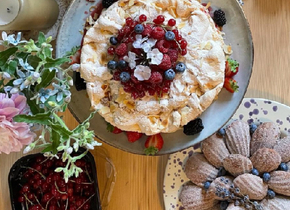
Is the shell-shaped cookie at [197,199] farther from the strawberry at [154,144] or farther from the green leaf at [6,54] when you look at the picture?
the green leaf at [6,54]

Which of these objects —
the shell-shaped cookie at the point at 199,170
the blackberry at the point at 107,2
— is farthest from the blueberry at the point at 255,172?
the blackberry at the point at 107,2

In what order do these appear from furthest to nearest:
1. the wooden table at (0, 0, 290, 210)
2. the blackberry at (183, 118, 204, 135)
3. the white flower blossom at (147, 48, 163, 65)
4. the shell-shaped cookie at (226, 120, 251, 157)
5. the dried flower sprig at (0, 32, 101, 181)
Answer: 1. the wooden table at (0, 0, 290, 210)
2. the shell-shaped cookie at (226, 120, 251, 157)
3. the blackberry at (183, 118, 204, 135)
4. the white flower blossom at (147, 48, 163, 65)
5. the dried flower sprig at (0, 32, 101, 181)

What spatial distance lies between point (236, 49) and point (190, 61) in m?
0.21

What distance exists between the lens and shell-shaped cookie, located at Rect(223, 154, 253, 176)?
1.29m

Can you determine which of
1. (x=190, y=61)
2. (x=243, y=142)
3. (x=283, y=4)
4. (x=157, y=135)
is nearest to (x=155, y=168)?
(x=157, y=135)

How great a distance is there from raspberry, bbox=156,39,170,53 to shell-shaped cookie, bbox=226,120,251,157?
43 cm

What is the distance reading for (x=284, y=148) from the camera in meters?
1.32

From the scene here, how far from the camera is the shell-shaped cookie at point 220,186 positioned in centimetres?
129

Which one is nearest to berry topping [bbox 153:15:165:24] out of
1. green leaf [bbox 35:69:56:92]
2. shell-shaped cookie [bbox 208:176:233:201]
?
green leaf [bbox 35:69:56:92]

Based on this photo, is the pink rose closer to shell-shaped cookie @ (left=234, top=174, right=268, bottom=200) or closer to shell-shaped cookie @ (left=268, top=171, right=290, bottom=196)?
shell-shaped cookie @ (left=234, top=174, right=268, bottom=200)

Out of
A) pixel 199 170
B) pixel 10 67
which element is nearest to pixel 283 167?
pixel 199 170

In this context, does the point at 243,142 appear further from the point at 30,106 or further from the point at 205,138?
the point at 30,106

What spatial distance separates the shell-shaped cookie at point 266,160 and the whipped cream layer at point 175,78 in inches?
10.4

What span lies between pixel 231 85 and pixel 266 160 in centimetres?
28
